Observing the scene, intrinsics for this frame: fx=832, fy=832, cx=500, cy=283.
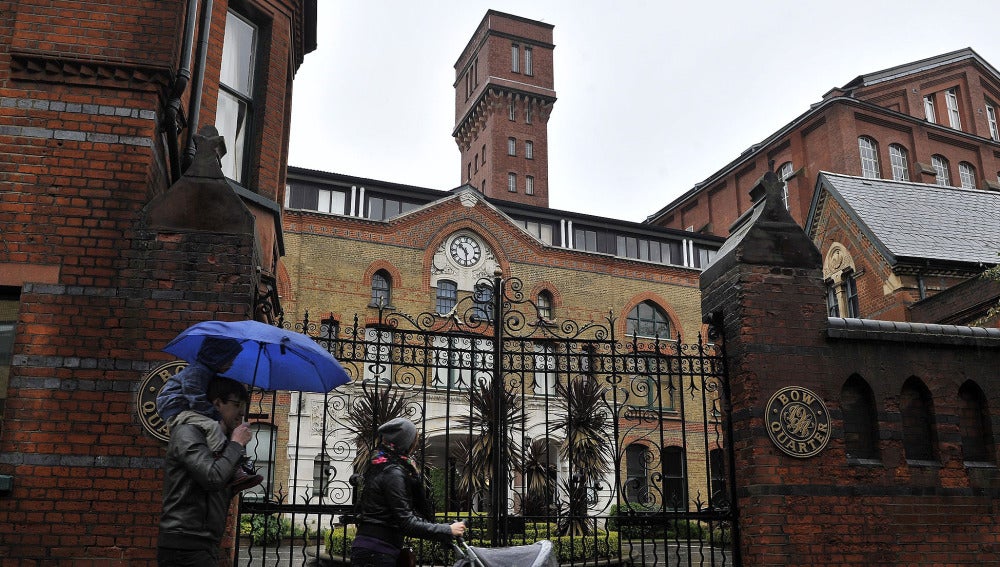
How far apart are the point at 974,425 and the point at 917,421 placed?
684 mm

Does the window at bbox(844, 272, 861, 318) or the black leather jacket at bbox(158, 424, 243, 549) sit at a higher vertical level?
the window at bbox(844, 272, 861, 318)

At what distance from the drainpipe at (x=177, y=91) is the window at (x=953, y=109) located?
43587 mm

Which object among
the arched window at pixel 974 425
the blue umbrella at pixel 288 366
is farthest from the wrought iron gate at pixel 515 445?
the arched window at pixel 974 425

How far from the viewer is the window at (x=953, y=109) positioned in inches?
1672

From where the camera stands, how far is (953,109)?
1683 inches

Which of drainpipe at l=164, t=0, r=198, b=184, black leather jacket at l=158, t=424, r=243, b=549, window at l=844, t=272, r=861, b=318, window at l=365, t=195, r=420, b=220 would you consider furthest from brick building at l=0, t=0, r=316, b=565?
window at l=365, t=195, r=420, b=220

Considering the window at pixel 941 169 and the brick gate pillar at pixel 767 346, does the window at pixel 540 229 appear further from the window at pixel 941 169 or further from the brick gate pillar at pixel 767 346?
the brick gate pillar at pixel 767 346

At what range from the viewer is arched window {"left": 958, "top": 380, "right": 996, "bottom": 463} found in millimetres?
8242

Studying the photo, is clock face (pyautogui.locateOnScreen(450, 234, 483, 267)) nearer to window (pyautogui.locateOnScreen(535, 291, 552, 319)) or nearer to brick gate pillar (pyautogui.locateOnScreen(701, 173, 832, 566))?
window (pyautogui.locateOnScreen(535, 291, 552, 319))

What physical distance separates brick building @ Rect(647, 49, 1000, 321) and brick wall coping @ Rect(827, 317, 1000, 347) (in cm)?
2705

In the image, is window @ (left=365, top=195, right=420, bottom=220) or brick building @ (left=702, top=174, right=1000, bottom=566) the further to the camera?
window @ (left=365, top=195, right=420, bottom=220)

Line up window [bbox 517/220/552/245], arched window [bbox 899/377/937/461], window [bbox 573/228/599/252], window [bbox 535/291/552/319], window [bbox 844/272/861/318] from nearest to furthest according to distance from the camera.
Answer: arched window [bbox 899/377/937/461] → window [bbox 844/272/861/318] → window [bbox 535/291/552/319] → window [bbox 517/220/552/245] → window [bbox 573/228/599/252]

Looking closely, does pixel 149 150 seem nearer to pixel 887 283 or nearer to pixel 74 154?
pixel 74 154

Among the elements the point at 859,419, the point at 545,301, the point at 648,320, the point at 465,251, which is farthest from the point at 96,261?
the point at 648,320
